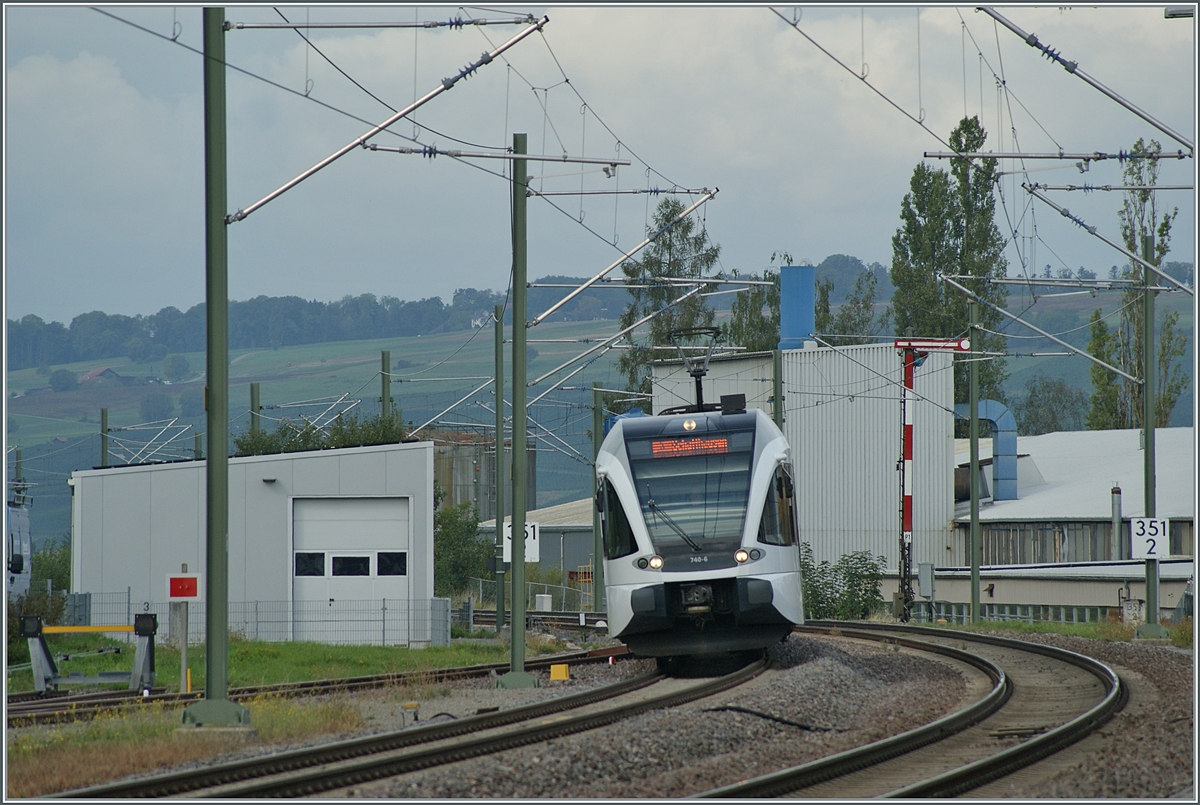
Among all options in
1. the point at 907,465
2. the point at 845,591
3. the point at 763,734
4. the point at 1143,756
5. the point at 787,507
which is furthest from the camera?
the point at 845,591

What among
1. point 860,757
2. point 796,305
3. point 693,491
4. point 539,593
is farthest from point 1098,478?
point 860,757

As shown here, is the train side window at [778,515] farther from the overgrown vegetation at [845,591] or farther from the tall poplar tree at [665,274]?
the tall poplar tree at [665,274]

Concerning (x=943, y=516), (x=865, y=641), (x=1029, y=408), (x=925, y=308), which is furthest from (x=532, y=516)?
(x=1029, y=408)

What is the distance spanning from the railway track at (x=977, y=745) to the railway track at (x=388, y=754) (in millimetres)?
2797

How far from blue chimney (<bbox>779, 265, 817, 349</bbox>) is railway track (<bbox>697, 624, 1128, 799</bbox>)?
33.1 meters

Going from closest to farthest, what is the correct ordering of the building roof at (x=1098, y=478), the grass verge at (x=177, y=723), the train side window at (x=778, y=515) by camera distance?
the grass verge at (x=177, y=723), the train side window at (x=778, y=515), the building roof at (x=1098, y=478)

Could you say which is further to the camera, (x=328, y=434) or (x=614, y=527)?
(x=328, y=434)

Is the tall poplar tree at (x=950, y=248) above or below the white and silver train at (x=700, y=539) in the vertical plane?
above

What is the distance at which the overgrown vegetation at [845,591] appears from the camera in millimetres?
37688

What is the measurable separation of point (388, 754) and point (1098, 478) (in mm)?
46993

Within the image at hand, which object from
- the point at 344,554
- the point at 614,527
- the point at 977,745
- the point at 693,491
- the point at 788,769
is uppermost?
the point at 693,491

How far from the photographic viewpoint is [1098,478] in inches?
2108

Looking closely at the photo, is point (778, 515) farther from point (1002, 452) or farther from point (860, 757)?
point (1002, 452)

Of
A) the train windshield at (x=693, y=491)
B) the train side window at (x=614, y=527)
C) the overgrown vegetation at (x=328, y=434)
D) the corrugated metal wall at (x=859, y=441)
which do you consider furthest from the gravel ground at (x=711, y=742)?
the overgrown vegetation at (x=328, y=434)
